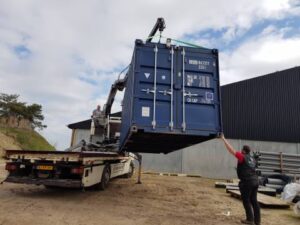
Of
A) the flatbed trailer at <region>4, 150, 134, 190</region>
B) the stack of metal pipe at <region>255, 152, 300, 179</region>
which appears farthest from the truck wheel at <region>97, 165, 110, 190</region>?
the stack of metal pipe at <region>255, 152, 300, 179</region>

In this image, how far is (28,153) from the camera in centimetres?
873

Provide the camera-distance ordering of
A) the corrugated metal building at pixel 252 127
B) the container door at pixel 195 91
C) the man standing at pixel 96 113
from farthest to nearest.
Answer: the corrugated metal building at pixel 252 127
the man standing at pixel 96 113
the container door at pixel 195 91

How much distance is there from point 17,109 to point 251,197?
38985 millimetres

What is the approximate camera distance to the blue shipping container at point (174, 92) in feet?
25.2

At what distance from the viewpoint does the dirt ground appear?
6.49m

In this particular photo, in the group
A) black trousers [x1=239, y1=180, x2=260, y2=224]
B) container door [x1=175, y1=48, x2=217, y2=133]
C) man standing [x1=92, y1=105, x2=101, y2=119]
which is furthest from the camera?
man standing [x1=92, y1=105, x2=101, y2=119]

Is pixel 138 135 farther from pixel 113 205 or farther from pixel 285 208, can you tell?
pixel 285 208

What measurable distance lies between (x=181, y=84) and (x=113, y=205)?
348cm

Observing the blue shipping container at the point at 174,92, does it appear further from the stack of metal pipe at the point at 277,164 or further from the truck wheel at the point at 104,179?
the stack of metal pipe at the point at 277,164

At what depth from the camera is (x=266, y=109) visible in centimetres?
2323

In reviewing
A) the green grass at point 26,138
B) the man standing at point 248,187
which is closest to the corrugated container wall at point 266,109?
the man standing at point 248,187

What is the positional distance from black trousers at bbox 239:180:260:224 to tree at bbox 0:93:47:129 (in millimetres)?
38756

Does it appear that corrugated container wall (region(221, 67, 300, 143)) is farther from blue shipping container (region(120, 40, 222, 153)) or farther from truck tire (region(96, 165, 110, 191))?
blue shipping container (region(120, 40, 222, 153))

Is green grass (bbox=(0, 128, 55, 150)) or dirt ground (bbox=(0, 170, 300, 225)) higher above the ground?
green grass (bbox=(0, 128, 55, 150))
